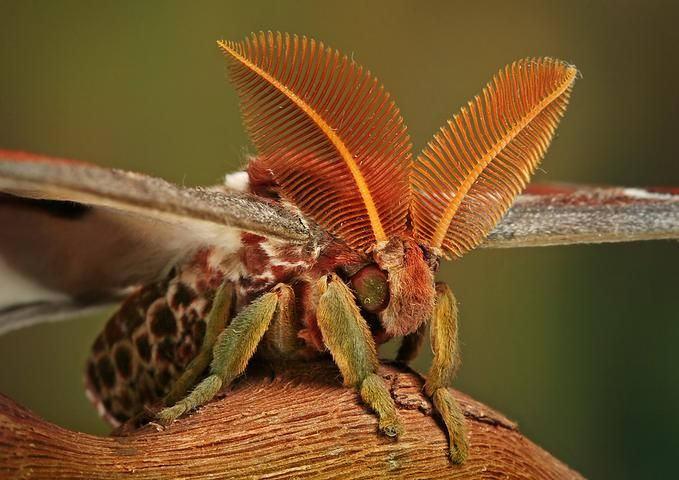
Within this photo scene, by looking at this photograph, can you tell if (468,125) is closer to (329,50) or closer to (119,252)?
(329,50)

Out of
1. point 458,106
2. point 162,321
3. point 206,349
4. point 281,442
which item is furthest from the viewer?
point 458,106

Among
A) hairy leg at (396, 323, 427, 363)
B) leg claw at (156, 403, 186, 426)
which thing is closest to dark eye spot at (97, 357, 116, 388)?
leg claw at (156, 403, 186, 426)

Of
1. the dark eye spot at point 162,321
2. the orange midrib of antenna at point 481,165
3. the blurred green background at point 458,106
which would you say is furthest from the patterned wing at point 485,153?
the blurred green background at point 458,106

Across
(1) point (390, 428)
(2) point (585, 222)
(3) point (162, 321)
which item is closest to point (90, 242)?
(3) point (162, 321)

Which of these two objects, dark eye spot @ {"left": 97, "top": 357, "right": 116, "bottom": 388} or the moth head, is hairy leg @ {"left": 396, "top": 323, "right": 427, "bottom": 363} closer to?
the moth head

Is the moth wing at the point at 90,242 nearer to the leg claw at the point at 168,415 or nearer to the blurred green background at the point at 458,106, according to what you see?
the leg claw at the point at 168,415

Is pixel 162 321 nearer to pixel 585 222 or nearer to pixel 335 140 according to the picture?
pixel 335 140

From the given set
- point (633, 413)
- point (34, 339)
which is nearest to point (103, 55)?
point (34, 339)
